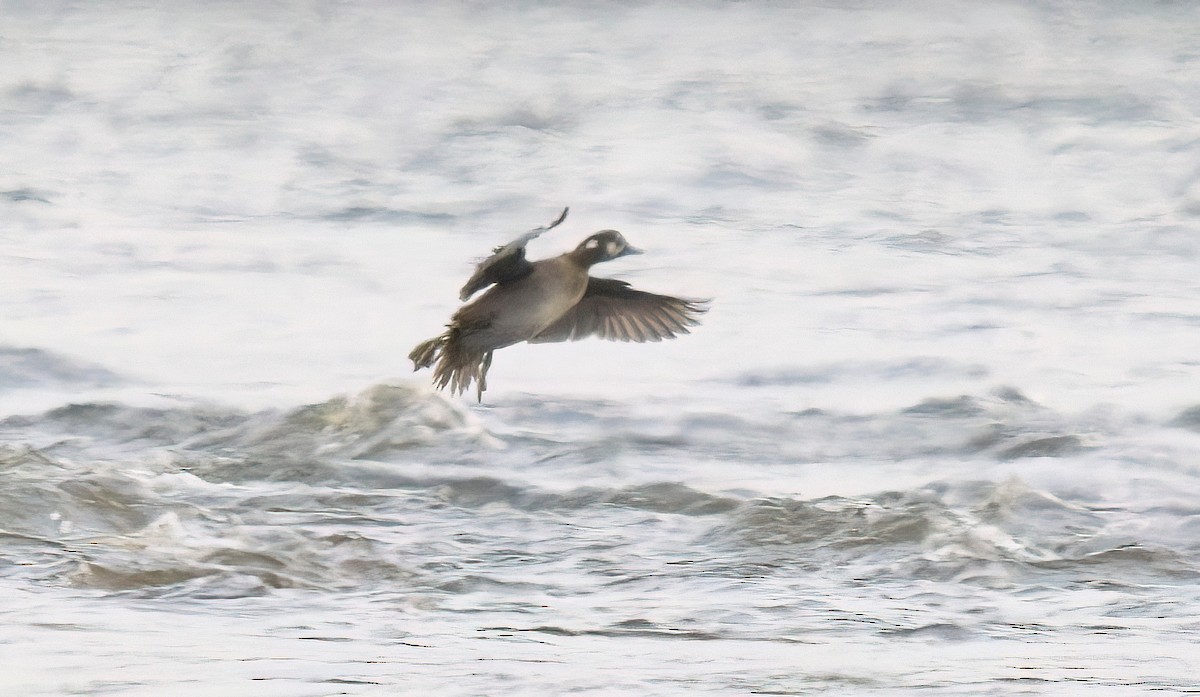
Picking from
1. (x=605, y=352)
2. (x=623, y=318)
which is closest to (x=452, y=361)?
(x=623, y=318)

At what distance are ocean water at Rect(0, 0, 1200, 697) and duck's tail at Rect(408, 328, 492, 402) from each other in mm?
492

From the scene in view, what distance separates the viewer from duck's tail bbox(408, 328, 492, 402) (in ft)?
14.0

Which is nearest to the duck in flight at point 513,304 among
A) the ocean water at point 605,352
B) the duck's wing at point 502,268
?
the duck's wing at point 502,268

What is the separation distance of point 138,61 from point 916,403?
19.1 ft

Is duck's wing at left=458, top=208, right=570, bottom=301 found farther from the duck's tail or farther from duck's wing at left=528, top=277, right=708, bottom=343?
duck's wing at left=528, top=277, right=708, bottom=343

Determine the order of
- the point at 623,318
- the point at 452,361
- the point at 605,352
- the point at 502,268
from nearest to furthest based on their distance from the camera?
the point at 502,268
the point at 452,361
the point at 623,318
the point at 605,352

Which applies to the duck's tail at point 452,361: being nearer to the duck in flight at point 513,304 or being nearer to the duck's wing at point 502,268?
the duck in flight at point 513,304

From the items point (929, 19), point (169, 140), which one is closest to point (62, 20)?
point (169, 140)

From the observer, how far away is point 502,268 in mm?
4078

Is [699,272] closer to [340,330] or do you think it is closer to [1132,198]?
[340,330]

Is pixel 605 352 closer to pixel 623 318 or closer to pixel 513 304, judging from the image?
pixel 623 318

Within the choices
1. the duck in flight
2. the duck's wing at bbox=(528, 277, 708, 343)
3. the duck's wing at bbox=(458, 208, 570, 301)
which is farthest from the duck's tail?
the duck's wing at bbox=(528, 277, 708, 343)

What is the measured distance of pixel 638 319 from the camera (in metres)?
4.75

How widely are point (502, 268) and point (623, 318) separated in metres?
0.74
